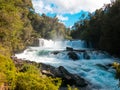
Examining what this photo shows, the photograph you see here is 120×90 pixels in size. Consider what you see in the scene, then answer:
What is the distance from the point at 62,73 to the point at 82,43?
32.1 meters

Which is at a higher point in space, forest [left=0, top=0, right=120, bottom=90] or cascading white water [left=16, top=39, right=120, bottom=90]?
forest [left=0, top=0, right=120, bottom=90]

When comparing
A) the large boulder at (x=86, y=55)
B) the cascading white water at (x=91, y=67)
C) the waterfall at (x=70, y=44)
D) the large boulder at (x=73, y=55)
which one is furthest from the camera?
the waterfall at (x=70, y=44)

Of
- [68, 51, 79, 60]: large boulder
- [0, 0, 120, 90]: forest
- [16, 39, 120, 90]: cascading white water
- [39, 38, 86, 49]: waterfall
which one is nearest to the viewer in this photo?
[0, 0, 120, 90]: forest

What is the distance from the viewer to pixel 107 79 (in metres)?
20.0

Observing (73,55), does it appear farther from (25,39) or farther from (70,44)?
(70,44)

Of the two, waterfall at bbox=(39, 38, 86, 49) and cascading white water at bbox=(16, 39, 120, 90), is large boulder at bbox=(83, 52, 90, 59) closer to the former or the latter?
cascading white water at bbox=(16, 39, 120, 90)

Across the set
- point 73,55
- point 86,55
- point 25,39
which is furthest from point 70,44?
point 73,55

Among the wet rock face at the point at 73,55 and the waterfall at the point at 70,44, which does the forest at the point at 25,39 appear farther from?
the wet rock face at the point at 73,55

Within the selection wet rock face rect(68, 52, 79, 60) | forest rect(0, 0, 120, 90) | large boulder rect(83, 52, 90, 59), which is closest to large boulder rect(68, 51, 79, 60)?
wet rock face rect(68, 52, 79, 60)

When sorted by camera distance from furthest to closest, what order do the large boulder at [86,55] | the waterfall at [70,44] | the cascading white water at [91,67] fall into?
1. the waterfall at [70,44]
2. the large boulder at [86,55]
3. the cascading white water at [91,67]

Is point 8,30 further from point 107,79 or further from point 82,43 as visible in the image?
point 82,43

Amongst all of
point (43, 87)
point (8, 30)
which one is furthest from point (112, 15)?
Answer: point (43, 87)

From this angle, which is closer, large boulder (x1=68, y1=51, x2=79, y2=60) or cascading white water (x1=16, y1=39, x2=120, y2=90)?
cascading white water (x1=16, y1=39, x2=120, y2=90)

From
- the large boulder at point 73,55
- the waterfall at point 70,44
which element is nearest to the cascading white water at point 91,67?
the large boulder at point 73,55
